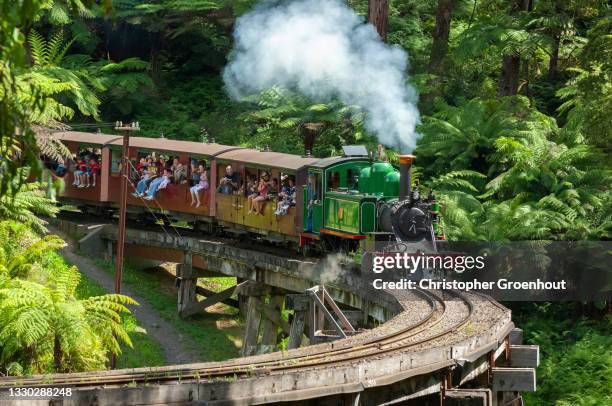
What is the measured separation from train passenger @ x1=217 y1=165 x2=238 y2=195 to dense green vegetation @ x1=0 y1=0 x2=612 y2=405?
3.45m

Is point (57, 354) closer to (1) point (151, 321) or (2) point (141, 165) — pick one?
(1) point (151, 321)

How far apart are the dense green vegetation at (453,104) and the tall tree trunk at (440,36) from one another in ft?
0.16

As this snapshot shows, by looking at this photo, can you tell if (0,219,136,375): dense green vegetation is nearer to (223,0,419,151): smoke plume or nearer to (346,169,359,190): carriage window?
(346,169,359,190): carriage window

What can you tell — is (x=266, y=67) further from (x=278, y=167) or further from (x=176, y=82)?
(x=278, y=167)

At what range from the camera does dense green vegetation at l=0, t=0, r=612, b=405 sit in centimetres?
2056

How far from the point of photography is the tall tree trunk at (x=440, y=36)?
34.2 metres

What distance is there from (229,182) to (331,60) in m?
6.31

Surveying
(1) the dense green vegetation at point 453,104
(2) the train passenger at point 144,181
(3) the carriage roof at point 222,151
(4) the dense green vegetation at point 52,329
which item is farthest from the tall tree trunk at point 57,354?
(2) the train passenger at point 144,181

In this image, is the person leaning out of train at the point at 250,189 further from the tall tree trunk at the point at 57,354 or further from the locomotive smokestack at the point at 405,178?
the tall tree trunk at the point at 57,354

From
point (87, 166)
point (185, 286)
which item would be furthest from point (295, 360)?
point (87, 166)

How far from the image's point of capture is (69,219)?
29.4m

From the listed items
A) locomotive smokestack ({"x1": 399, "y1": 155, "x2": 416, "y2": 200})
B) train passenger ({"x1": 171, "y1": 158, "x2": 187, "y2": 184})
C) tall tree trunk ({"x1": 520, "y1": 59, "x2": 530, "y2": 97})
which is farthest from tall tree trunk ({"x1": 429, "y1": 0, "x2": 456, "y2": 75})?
locomotive smokestack ({"x1": 399, "y1": 155, "x2": 416, "y2": 200})

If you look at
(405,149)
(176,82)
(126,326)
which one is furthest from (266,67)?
(126,326)

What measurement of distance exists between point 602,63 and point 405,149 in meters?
5.51
